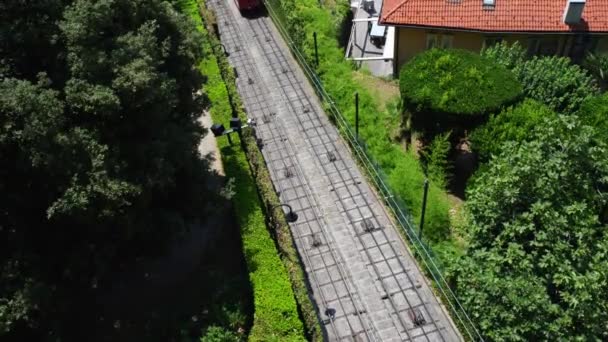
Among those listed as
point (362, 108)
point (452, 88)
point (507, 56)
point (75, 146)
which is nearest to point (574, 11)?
point (507, 56)

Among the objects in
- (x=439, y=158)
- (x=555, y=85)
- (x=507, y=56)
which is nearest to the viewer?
(x=439, y=158)

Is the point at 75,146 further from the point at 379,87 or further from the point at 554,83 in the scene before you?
the point at 554,83

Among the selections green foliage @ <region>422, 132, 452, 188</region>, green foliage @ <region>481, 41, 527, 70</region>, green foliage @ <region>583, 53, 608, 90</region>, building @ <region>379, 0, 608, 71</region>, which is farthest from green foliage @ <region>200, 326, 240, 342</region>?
green foliage @ <region>583, 53, 608, 90</region>

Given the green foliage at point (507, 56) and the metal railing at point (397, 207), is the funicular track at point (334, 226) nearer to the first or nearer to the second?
the metal railing at point (397, 207)

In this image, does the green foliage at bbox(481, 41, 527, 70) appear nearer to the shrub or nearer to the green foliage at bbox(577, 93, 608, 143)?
the shrub

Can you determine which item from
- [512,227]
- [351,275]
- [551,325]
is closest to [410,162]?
[351,275]

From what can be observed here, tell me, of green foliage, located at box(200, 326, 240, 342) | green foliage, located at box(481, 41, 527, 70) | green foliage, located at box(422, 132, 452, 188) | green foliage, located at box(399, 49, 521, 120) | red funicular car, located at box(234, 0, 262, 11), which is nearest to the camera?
green foliage, located at box(200, 326, 240, 342)
